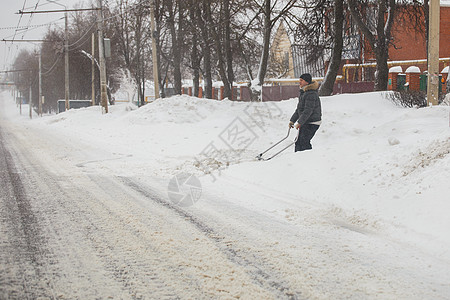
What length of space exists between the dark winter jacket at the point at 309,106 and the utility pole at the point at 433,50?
124 inches

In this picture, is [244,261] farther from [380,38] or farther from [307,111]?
[380,38]

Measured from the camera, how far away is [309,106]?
7.83 m

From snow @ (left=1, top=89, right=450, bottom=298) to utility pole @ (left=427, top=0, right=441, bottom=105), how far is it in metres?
1.61

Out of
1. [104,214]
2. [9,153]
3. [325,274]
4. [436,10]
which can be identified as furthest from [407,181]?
[9,153]

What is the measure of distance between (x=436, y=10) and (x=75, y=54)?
45483mm

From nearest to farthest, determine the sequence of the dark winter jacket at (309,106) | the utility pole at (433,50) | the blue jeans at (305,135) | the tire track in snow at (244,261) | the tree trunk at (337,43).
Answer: the tire track in snow at (244,261) → the dark winter jacket at (309,106) → the blue jeans at (305,135) → the utility pole at (433,50) → the tree trunk at (337,43)

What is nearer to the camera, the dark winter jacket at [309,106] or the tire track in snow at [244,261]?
the tire track in snow at [244,261]

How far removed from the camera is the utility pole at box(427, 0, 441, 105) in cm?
909

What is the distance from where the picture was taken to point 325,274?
3367mm

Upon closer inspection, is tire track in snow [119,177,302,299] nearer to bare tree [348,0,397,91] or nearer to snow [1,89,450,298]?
snow [1,89,450,298]

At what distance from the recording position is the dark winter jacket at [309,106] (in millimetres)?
7812

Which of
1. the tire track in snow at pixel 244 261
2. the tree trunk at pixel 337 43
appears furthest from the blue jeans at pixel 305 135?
the tree trunk at pixel 337 43

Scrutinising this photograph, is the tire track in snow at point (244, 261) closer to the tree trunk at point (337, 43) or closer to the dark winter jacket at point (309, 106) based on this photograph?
the dark winter jacket at point (309, 106)

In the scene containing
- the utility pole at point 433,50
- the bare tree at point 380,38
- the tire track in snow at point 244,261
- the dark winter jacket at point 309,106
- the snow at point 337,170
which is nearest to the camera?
the tire track in snow at point 244,261
